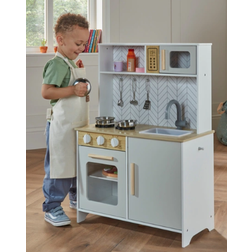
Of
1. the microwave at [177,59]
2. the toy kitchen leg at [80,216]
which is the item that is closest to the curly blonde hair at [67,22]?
the microwave at [177,59]

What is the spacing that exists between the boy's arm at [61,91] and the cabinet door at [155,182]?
0.49 m

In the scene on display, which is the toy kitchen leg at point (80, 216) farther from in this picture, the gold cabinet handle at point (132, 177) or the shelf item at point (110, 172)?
the gold cabinet handle at point (132, 177)

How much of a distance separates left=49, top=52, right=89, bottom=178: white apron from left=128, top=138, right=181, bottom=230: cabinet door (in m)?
0.47

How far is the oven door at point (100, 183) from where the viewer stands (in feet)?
8.82

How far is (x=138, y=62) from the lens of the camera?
9.92 ft

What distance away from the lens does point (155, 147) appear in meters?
2.52

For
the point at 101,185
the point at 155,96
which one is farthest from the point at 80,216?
the point at 155,96

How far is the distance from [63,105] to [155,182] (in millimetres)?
811

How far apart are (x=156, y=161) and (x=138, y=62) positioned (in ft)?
2.78

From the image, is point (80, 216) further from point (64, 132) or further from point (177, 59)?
point (177, 59)

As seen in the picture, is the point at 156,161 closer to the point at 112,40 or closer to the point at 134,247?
the point at 134,247

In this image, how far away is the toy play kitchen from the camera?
98.7 inches
